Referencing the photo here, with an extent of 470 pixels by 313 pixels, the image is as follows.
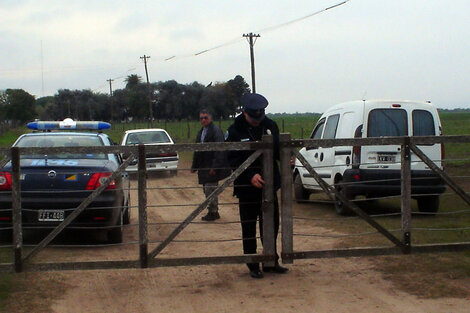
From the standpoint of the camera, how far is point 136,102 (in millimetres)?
58875

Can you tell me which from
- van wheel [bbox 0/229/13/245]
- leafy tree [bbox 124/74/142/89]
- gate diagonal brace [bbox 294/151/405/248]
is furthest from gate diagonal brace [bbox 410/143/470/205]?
leafy tree [bbox 124/74/142/89]

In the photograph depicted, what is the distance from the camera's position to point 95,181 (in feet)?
25.9

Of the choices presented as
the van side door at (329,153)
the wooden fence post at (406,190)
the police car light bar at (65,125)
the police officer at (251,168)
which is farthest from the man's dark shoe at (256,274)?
the police car light bar at (65,125)

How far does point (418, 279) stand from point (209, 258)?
2077 mm

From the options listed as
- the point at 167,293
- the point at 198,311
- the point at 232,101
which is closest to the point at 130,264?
the point at 167,293

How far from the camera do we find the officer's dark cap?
250 inches

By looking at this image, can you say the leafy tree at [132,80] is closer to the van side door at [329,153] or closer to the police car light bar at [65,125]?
the police car light bar at [65,125]

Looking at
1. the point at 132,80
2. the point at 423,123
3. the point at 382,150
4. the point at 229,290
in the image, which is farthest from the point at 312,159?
the point at 132,80

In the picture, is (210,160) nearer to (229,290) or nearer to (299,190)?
(299,190)

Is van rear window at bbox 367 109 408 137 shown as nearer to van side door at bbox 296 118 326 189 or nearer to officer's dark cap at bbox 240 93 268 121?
van side door at bbox 296 118 326 189

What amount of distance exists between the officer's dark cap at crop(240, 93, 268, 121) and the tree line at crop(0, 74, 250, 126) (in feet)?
52.6

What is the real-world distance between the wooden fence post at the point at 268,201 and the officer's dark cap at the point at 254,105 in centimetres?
29

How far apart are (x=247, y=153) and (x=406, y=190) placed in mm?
1677

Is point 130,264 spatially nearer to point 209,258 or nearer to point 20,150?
point 209,258
